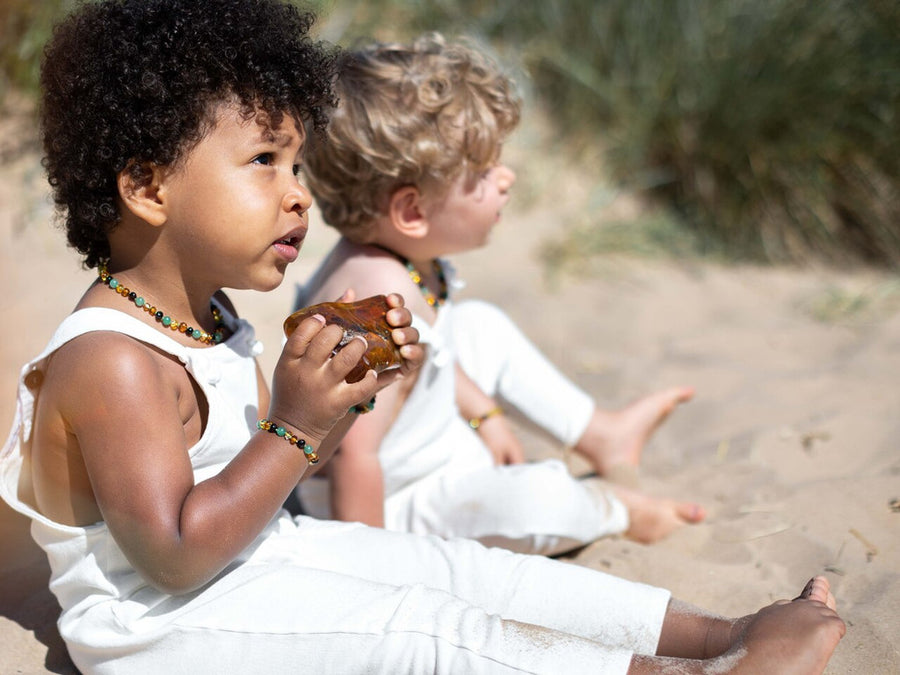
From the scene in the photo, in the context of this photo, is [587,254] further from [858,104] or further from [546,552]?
[546,552]

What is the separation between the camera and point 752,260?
15.5ft

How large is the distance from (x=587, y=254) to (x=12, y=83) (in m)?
2.75

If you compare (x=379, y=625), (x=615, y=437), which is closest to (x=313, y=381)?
(x=379, y=625)

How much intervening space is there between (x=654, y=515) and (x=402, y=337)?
101 centimetres

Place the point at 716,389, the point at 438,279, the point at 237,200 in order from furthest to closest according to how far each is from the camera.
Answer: the point at 716,389
the point at 438,279
the point at 237,200

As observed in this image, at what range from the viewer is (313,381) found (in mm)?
1599

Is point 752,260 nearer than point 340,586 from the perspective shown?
No

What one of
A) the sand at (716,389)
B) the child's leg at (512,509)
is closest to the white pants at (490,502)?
the child's leg at (512,509)

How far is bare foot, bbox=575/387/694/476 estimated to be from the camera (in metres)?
2.82

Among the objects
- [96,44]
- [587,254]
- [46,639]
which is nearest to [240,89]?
[96,44]

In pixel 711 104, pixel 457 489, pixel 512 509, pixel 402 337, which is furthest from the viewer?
pixel 711 104

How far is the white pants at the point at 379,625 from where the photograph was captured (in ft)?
5.13

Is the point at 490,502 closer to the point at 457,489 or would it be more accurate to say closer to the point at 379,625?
the point at 457,489

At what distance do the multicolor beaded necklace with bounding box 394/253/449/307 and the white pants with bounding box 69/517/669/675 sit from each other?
82cm
